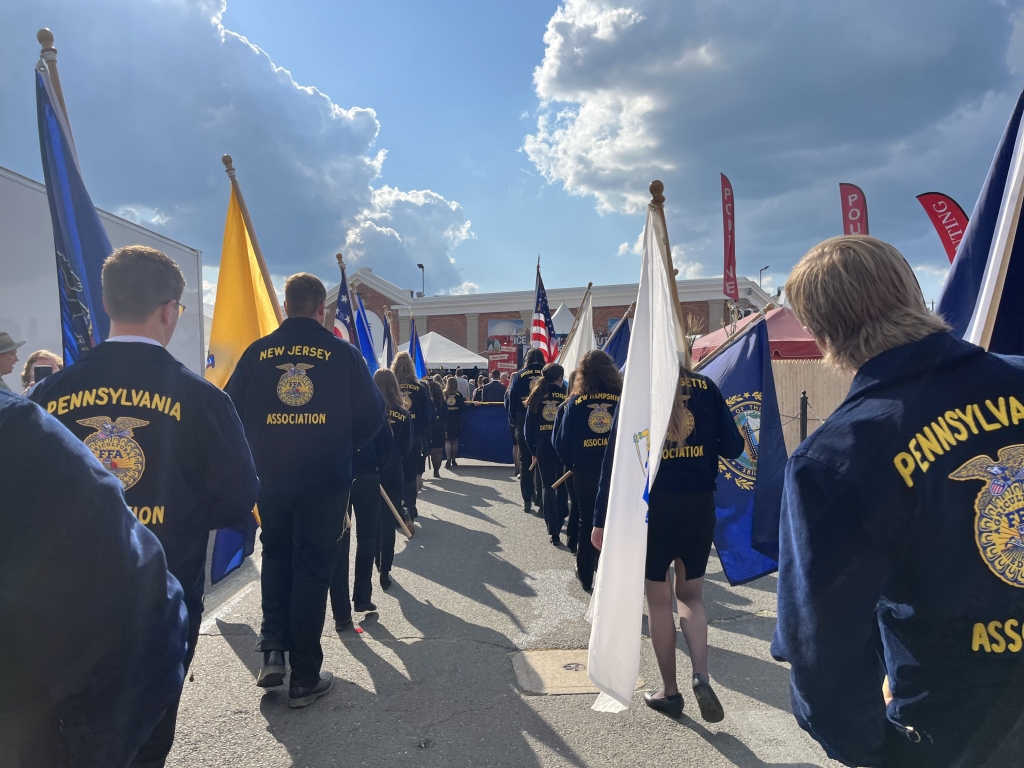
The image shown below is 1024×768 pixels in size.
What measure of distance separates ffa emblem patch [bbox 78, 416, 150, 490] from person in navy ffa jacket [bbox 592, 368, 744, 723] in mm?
2227

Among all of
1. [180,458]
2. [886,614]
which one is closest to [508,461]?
[180,458]

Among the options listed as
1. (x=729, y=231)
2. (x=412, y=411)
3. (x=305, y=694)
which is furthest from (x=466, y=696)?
(x=729, y=231)

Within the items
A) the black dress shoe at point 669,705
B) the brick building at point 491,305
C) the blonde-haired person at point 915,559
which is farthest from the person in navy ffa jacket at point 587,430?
the brick building at point 491,305

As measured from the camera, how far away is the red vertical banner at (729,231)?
46.2ft

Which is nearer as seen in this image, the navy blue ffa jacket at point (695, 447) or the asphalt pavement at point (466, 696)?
the asphalt pavement at point (466, 696)

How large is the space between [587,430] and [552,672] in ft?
6.15

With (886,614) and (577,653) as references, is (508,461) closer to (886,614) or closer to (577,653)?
(577,653)

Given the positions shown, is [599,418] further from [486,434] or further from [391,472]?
[486,434]

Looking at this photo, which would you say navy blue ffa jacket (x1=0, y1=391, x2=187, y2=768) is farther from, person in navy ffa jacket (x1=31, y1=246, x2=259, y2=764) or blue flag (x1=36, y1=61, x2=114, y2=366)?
blue flag (x1=36, y1=61, x2=114, y2=366)

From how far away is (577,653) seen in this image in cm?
438

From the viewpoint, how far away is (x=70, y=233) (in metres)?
3.44

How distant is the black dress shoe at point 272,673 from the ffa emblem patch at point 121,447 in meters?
1.88

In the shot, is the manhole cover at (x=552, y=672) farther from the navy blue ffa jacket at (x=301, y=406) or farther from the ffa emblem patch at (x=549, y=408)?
the ffa emblem patch at (x=549, y=408)

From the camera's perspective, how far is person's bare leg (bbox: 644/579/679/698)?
3.55m
